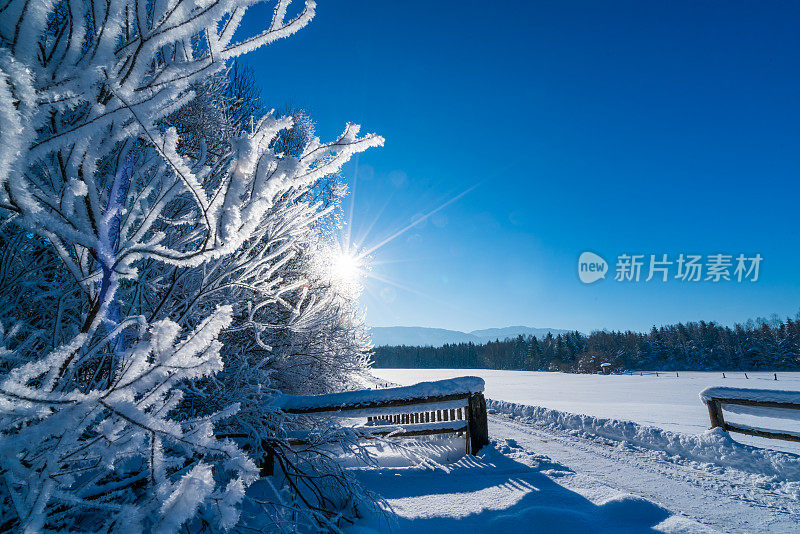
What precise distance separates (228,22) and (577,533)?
3.65 m

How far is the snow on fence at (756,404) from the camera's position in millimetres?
5320

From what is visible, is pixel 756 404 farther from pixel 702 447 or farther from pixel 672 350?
pixel 672 350

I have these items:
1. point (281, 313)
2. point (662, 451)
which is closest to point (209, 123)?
point (281, 313)

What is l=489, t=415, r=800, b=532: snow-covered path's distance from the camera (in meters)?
3.30

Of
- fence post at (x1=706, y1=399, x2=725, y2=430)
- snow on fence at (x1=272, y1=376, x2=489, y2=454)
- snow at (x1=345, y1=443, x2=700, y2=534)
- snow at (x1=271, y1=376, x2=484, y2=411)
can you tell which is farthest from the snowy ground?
snow at (x1=271, y1=376, x2=484, y2=411)

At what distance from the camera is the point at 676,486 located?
4234mm

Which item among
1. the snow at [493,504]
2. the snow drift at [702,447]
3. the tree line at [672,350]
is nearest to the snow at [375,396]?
the snow at [493,504]

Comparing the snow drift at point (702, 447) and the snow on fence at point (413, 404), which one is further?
the snow drift at point (702, 447)

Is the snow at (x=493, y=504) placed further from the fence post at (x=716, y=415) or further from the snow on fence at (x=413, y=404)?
the fence post at (x=716, y=415)

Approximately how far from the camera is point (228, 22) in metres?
0.98

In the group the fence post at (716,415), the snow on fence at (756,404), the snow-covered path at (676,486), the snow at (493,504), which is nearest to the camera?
the snow at (493,504)

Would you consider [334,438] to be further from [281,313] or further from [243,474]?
[281,313]

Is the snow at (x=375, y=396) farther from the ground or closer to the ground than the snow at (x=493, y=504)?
farther from the ground

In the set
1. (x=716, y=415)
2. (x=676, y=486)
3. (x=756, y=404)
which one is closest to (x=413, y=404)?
(x=676, y=486)
